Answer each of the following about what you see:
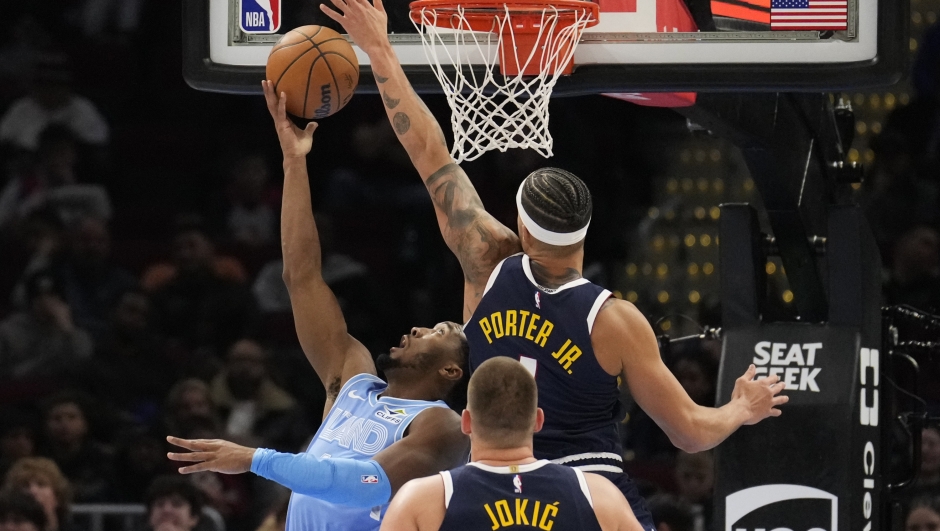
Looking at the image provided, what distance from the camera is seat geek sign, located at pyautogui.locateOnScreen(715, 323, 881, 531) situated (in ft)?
18.1

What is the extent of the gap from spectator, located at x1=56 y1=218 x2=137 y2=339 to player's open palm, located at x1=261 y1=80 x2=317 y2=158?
5465 mm

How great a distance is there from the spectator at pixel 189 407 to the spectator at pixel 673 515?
3.10 m

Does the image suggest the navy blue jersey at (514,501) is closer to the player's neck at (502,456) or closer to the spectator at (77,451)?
the player's neck at (502,456)

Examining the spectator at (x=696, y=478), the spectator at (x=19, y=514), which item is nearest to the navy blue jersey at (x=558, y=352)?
the spectator at (x=696, y=478)

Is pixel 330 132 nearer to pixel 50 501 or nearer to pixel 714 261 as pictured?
pixel 714 261

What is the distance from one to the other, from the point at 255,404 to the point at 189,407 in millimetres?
431

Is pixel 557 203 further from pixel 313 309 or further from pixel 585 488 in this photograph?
pixel 313 309

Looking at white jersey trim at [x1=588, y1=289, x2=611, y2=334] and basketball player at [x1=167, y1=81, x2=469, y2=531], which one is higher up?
white jersey trim at [x1=588, y1=289, x2=611, y2=334]

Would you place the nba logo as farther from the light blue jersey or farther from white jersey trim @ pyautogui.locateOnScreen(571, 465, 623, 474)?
white jersey trim @ pyautogui.locateOnScreen(571, 465, 623, 474)

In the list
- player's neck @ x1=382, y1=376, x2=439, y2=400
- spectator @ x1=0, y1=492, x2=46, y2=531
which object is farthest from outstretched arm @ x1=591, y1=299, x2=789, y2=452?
spectator @ x1=0, y1=492, x2=46, y2=531

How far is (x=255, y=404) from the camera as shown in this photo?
9.11 meters

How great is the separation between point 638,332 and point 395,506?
0.92 meters

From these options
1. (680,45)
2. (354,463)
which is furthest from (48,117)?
(354,463)

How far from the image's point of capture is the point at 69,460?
8.71 m
